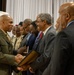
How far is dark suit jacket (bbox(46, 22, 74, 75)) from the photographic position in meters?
1.80

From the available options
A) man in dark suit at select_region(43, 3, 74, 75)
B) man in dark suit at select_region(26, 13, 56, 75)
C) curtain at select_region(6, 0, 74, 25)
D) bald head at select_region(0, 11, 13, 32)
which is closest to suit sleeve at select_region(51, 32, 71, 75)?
man in dark suit at select_region(43, 3, 74, 75)

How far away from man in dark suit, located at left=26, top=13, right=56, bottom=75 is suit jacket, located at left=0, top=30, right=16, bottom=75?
0.31 metres

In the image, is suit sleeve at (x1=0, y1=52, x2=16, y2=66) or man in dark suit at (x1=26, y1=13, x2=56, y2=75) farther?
suit sleeve at (x1=0, y1=52, x2=16, y2=66)

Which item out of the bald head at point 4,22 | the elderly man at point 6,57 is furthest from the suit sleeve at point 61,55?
the bald head at point 4,22

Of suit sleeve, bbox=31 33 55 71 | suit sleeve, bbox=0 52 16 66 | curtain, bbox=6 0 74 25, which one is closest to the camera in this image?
suit sleeve, bbox=31 33 55 71

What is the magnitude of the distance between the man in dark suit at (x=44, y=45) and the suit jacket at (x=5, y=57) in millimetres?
314

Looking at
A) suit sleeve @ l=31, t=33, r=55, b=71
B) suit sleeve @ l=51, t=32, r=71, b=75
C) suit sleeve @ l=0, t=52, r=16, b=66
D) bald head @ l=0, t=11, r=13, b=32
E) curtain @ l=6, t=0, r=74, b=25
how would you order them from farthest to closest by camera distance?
curtain @ l=6, t=0, r=74, b=25
bald head @ l=0, t=11, r=13, b=32
suit sleeve @ l=0, t=52, r=16, b=66
suit sleeve @ l=31, t=33, r=55, b=71
suit sleeve @ l=51, t=32, r=71, b=75

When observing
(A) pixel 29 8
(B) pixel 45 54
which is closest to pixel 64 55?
(B) pixel 45 54

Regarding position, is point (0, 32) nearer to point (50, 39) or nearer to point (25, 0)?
point (50, 39)

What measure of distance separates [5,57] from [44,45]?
55 cm

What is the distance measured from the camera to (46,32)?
3025 millimetres

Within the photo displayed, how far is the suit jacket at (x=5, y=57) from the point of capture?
2908mm

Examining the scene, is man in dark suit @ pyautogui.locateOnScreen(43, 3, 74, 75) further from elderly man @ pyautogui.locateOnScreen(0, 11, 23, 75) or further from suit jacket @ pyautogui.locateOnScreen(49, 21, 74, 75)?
elderly man @ pyautogui.locateOnScreen(0, 11, 23, 75)

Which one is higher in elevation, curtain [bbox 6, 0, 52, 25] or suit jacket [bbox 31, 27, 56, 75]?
curtain [bbox 6, 0, 52, 25]
